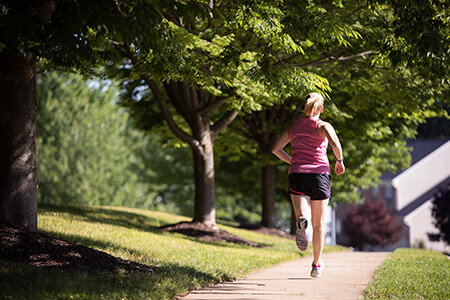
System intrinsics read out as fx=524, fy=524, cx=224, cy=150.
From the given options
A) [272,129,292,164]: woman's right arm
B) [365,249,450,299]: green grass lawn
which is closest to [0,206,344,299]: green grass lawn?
[272,129,292,164]: woman's right arm

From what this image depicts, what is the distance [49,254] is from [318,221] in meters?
3.39

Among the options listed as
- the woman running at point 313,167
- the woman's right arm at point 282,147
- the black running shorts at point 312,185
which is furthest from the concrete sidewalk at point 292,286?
the woman's right arm at point 282,147

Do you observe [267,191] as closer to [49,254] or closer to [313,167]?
[313,167]

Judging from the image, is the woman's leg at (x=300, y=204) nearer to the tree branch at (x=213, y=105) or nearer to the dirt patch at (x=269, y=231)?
the tree branch at (x=213, y=105)

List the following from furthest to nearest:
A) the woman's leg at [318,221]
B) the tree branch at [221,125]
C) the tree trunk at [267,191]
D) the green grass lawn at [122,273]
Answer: the tree trunk at [267,191] → the tree branch at [221,125] → the woman's leg at [318,221] → the green grass lawn at [122,273]

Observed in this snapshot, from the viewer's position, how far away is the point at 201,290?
6137 mm

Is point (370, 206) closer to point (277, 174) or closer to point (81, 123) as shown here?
point (277, 174)

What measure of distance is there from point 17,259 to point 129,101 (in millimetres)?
12398

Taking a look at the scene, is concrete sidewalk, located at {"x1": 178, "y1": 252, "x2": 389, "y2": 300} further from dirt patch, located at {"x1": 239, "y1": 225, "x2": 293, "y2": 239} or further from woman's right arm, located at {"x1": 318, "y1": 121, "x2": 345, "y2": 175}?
dirt patch, located at {"x1": 239, "y1": 225, "x2": 293, "y2": 239}

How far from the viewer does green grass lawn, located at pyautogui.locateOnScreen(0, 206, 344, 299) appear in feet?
16.9

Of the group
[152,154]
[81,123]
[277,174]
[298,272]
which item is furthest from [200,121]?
[152,154]

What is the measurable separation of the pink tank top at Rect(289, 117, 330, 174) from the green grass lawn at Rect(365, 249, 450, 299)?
1.55 metres

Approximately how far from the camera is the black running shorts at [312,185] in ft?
20.7

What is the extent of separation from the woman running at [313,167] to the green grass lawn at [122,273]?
1.55 metres
